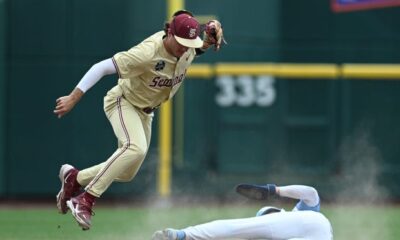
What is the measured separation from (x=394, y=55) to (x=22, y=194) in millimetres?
5173

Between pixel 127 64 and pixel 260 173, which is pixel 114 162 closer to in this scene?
pixel 127 64

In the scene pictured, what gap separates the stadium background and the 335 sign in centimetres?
1

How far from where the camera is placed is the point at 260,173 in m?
13.5

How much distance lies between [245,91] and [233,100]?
20cm

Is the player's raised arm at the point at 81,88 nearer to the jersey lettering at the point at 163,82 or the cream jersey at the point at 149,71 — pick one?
the cream jersey at the point at 149,71

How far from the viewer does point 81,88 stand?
782 cm

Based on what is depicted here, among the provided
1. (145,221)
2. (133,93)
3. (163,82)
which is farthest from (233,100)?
(163,82)

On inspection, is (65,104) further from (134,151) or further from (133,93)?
(133,93)

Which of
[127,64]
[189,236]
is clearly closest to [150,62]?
[127,64]

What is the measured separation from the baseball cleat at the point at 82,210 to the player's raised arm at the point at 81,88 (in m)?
0.68

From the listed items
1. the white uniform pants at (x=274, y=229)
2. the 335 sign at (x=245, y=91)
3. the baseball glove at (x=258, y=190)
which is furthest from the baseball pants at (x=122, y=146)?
the 335 sign at (x=245, y=91)

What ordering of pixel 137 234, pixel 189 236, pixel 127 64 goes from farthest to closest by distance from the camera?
pixel 137 234 < pixel 127 64 < pixel 189 236

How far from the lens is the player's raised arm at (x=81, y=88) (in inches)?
302

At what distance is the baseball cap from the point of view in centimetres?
795
